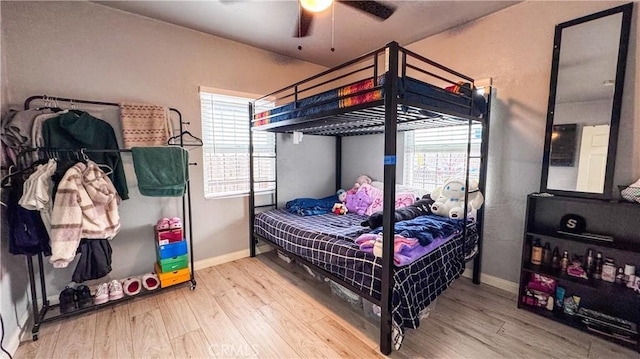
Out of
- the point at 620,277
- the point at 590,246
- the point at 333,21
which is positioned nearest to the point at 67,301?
the point at 333,21

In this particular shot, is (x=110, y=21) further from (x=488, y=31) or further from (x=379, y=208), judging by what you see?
(x=488, y=31)

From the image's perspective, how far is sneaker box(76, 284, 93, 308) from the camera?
2.08 metres

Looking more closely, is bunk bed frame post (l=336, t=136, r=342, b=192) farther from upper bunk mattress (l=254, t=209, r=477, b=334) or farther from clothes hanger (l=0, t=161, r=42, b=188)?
clothes hanger (l=0, t=161, r=42, b=188)

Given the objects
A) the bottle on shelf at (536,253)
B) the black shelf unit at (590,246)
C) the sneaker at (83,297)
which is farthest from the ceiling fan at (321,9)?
the sneaker at (83,297)

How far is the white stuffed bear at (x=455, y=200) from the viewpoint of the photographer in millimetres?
2387

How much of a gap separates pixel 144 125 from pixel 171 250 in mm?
1223

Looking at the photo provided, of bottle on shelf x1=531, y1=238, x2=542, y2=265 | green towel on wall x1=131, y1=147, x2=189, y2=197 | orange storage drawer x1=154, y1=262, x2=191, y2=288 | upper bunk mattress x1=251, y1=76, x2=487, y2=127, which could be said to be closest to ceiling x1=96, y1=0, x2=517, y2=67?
upper bunk mattress x1=251, y1=76, x2=487, y2=127

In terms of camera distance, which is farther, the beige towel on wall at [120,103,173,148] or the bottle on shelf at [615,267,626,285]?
the beige towel on wall at [120,103,173,148]

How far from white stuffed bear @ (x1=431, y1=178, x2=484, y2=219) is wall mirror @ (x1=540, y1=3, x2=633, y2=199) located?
19.5 inches

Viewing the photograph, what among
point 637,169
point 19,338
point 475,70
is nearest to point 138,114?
point 19,338

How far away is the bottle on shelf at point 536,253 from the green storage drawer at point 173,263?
318cm

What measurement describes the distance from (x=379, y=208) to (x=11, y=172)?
318cm

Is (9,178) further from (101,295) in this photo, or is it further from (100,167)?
(101,295)

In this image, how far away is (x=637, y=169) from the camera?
5.79 feet
